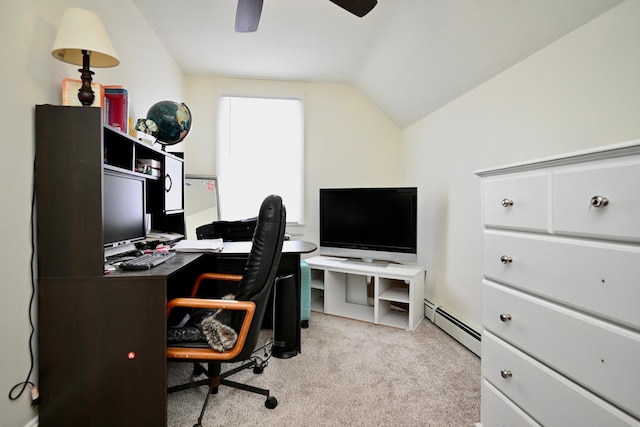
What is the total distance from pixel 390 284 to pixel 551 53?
7.62 ft

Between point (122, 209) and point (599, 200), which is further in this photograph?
point (122, 209)

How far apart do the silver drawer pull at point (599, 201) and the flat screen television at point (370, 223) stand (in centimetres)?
205

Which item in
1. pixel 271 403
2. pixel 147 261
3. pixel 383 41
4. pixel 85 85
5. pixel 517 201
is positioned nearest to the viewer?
pixel 517 201

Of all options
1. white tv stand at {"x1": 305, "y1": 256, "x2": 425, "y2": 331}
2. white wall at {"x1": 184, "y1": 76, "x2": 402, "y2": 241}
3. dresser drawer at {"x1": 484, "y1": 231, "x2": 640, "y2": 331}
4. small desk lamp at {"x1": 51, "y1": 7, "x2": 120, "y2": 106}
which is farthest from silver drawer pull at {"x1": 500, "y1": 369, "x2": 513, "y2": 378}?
white wall at {"x1": 184, "y1": 76, "x2": 402, "y2": 241}

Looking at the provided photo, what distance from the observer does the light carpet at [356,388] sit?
161cm

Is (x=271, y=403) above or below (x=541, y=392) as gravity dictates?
below

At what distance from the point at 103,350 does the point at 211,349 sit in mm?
453

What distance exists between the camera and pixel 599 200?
88 cm

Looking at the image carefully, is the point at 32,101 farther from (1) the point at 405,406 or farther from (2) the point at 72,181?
(1) the point at 405,406

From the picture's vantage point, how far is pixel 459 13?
1.99m

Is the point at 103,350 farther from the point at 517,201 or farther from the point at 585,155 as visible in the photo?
the point at 585,155

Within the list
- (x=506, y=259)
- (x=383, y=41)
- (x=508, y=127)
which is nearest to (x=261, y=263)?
(x=506, y=259)

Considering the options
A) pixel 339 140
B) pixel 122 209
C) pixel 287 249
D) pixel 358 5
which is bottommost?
pixel 287 249

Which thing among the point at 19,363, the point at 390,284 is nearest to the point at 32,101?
the point at 19,363
